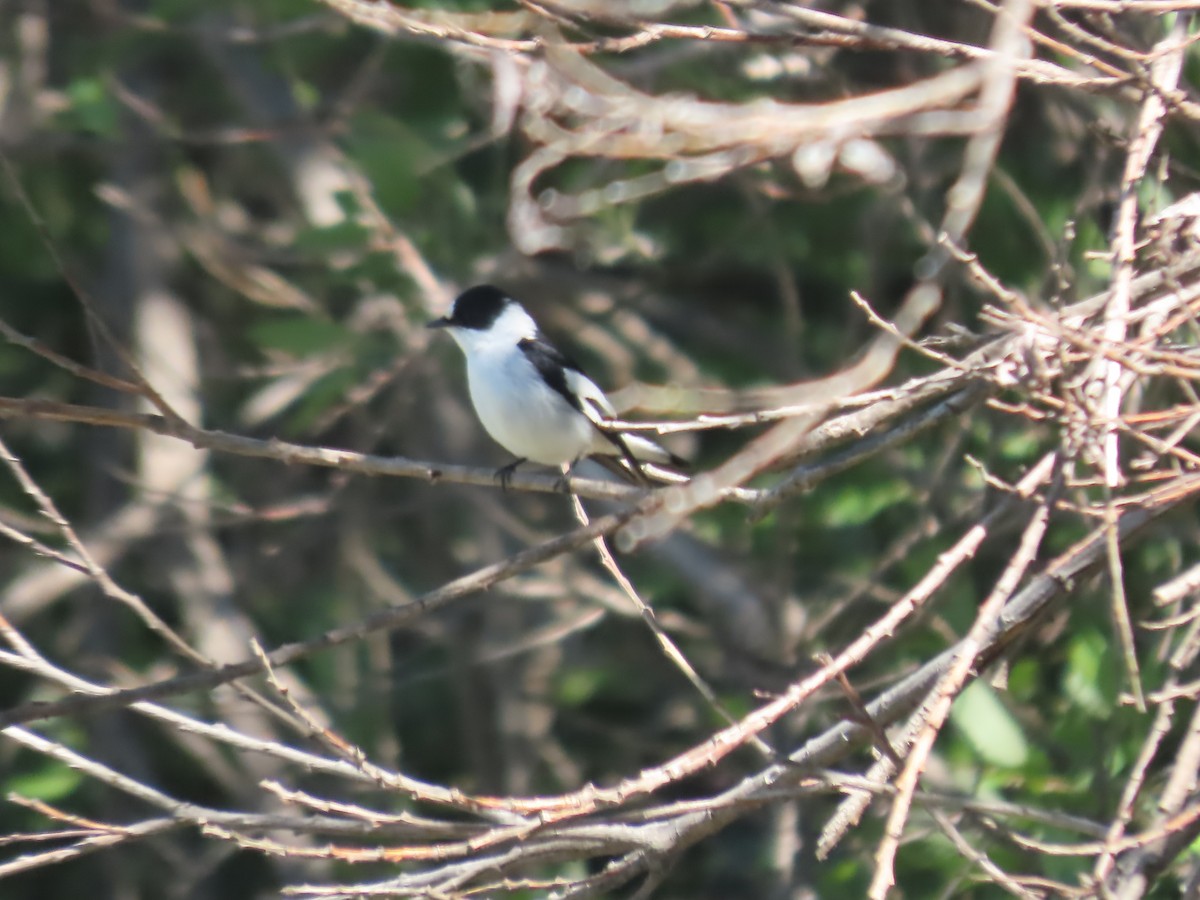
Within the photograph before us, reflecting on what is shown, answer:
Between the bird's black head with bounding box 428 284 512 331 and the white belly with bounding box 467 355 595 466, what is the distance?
153 mm

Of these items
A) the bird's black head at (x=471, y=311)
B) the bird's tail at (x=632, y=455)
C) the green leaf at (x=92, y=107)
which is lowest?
the bird's tail at (x=632, y=455)

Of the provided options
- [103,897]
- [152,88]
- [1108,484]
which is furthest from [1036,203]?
[103,897]

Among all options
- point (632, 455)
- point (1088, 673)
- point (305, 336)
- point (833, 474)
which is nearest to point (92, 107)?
point (305, 336)

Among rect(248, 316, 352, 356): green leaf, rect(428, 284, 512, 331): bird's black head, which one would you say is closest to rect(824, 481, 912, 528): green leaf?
rect(428, 284, 512, 331): bird's black head

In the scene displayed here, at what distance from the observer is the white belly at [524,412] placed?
4.67 m

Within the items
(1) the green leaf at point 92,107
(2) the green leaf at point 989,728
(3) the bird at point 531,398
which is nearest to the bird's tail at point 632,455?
Result: (3) the bird at point 531,398

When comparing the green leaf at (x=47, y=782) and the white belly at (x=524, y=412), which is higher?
the white belly at (x=524, y=412)

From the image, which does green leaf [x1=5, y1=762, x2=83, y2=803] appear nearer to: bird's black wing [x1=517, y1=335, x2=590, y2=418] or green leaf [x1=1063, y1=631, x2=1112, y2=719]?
bird's black wing [x1=517, y1=335, x2=590, y2=418]

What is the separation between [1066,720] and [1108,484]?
1.98 meters

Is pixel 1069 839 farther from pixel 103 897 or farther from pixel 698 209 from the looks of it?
pixel 103 897

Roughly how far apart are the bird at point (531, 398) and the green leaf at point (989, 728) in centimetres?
111

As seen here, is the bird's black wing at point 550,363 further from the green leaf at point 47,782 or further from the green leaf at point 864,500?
the green leaf at point 47,782

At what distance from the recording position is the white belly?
4668 mm

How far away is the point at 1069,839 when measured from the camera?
3557 mm
